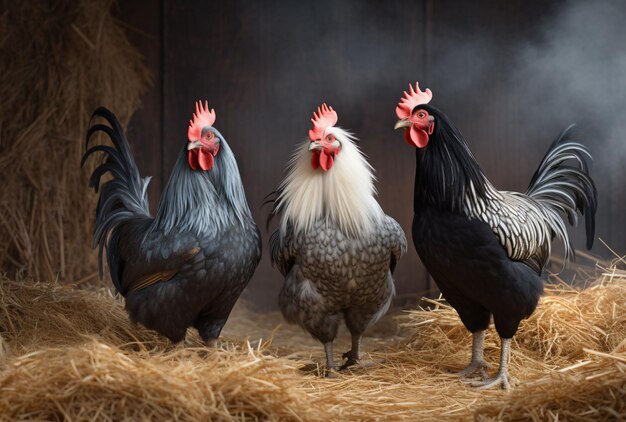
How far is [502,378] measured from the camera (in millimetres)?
3553

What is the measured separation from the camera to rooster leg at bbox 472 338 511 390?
3.51 meters

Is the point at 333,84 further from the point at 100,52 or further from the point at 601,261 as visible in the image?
the point at 601,261

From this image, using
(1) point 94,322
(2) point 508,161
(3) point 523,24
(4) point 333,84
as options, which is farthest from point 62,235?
(3) point 523,24

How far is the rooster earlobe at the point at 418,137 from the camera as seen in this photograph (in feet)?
11.8

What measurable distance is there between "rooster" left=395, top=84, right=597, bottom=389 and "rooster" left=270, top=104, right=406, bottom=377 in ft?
0.85

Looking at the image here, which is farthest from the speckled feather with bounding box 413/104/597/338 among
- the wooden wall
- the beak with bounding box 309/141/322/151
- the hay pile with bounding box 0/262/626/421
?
the wooden wall

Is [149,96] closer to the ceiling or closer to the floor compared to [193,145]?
closer to the ceiling

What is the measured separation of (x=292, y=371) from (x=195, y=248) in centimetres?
84

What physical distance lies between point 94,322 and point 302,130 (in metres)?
2.21

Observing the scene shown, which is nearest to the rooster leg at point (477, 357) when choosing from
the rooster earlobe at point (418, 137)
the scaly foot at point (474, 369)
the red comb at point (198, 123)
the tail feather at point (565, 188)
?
the scaly foot at point (474, 369)

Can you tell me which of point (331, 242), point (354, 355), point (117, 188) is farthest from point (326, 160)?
point (117, 188)

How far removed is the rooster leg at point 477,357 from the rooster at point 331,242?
1.67 feet

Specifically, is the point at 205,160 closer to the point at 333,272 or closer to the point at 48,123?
the point at 333,272

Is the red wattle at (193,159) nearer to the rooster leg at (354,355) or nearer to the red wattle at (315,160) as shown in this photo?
the red wattle at (315,160)
